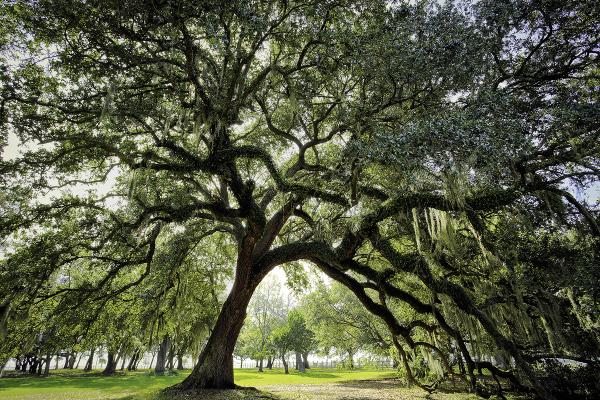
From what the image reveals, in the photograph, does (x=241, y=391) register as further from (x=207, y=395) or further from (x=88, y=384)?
(x=88, y=384)

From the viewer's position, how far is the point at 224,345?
10.8 metres

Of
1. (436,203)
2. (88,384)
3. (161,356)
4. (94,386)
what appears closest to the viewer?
(436,203)

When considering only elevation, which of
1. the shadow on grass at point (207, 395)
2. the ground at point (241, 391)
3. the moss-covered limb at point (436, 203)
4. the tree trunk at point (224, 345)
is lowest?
the ground at point (241, 391)

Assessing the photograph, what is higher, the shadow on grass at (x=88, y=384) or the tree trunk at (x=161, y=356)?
the tree trunk at (x=161, y=356)

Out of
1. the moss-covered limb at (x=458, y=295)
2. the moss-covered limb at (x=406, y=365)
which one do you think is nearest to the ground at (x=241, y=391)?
A: the moss-covered limb at (x=406, y=365)

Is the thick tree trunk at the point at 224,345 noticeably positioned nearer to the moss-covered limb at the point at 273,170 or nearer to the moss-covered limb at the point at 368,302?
the moss-covered limb at the point at 368,302

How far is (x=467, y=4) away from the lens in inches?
276

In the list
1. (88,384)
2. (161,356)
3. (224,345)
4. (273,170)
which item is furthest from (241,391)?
(161,356)

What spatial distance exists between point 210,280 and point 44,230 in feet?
22.1

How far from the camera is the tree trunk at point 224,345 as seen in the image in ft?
34.5

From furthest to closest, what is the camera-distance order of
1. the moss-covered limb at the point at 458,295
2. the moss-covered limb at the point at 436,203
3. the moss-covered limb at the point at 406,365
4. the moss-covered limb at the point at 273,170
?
the moss-covered limb at the point at 406,365 < the moss-covered limb at the point at 273,170 < the moss-covered limb at the point at 458,295 < the moss-covered limb at the point at 436,203

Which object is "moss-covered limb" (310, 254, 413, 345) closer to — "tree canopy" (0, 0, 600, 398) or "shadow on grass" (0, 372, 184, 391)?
"tree canopy" (0, 0, 600, 398)

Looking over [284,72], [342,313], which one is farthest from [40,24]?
[342,313]

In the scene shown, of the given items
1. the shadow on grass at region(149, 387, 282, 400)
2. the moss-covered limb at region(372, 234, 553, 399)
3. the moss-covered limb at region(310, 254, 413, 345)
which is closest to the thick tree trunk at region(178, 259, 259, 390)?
the shadow on grass at region(149, 387, 282, 400)
